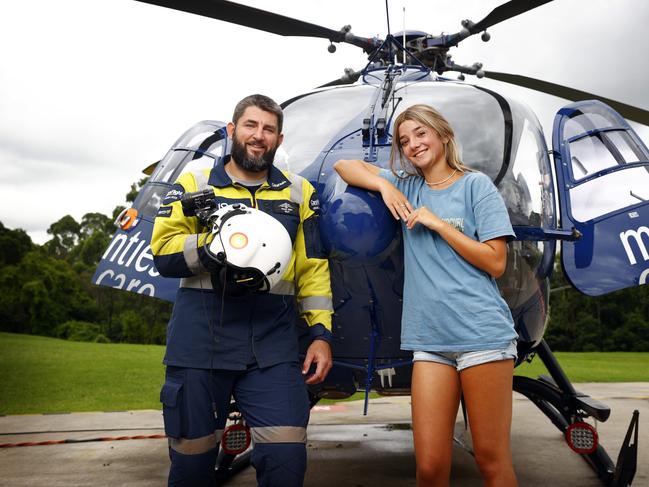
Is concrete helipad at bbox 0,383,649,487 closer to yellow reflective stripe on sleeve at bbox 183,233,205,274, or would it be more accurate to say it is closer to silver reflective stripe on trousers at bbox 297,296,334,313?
silver reflective stripe on trousers at bbox 297,296,334,313

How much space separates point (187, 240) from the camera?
222cm

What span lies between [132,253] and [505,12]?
240 cm

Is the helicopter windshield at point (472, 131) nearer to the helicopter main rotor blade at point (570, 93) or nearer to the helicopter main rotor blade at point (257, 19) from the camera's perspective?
the helicopter main rotor blade at point (257, 19)

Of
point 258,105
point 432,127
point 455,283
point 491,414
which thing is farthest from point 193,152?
point 491,414

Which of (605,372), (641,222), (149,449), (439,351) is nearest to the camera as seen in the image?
(439,351)

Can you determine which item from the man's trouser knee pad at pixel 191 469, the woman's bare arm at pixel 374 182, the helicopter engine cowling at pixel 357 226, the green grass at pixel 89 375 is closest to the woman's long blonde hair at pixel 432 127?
the woman's bare arm at pixel 374 182

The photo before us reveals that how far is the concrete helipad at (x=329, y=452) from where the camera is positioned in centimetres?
431

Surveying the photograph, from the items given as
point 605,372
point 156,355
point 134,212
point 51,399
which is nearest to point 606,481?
point 134,212

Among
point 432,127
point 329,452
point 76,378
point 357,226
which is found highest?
point 432,127

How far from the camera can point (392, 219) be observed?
2.26 meters

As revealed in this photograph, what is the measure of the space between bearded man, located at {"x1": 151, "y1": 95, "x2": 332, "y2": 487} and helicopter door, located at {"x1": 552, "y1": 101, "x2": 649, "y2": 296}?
1165 mm

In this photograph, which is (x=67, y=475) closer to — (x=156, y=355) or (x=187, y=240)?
(x=187, y=240)

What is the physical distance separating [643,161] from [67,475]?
397 centimetres

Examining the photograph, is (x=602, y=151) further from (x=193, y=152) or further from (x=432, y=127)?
(x=193, y=152)
